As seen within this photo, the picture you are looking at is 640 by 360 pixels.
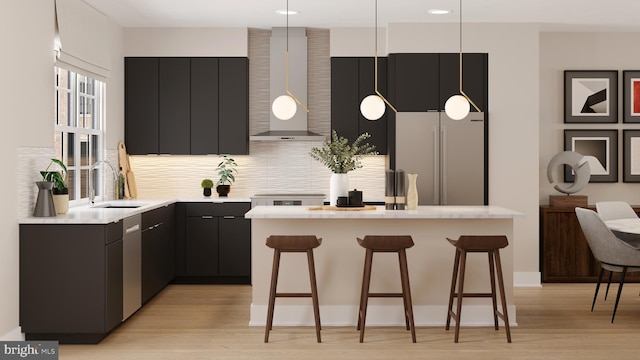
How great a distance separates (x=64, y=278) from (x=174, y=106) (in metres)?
3.03

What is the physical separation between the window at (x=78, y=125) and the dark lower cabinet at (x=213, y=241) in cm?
98

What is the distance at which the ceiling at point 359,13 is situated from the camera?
6277 millimetres

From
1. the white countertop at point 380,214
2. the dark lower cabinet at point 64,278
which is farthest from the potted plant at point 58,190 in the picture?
the white countertop at point 380,214

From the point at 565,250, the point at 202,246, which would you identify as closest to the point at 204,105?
the point at 202,246

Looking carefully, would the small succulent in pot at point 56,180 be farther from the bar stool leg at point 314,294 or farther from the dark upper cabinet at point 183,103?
the dark upper cabinet at point 183,103

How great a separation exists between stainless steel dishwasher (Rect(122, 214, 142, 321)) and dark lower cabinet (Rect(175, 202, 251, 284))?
1417mm

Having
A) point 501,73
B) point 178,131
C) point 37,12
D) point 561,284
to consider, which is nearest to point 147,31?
point 178,131

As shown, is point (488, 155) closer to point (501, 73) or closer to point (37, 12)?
point (501, 73)

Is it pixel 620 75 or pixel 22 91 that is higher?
pixel 620 75

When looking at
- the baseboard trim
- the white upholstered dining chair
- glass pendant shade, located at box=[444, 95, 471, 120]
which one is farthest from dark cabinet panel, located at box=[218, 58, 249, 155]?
the white upholstered dining chair

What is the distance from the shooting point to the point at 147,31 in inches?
291

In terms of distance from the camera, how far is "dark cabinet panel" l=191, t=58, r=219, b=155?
741 centimetres

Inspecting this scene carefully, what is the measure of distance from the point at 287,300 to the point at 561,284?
10.7 ft

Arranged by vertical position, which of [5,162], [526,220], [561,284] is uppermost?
[5,162]
